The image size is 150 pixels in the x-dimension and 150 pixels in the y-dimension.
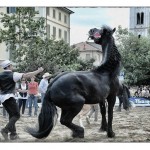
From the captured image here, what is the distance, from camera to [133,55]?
2320 centimetres

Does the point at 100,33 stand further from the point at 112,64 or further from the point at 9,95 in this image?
the point at 9,95

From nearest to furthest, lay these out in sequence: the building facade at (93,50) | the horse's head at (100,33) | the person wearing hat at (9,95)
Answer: the person wearing hat at (9,95), the horse's head at (100,33), the building facade at (93,50)

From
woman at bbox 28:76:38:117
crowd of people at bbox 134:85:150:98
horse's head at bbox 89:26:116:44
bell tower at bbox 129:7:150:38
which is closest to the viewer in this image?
horse's head at bbox 89:26:116:44

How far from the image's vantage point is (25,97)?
15.2 metres

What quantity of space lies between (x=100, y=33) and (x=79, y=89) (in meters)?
1.39

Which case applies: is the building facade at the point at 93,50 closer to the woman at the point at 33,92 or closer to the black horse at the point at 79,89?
the black horse at the point at 79,89

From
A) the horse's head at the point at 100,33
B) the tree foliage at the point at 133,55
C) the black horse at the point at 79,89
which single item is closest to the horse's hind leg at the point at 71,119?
the black horse at the point at 79,89

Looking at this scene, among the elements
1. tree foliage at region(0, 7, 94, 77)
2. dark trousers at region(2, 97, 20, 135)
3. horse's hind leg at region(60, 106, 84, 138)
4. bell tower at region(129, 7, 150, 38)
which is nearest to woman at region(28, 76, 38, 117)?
bell tower at region(129, 7, 150, 38)

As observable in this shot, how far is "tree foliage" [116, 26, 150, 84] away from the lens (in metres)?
20.4

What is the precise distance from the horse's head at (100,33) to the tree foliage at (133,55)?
9.86 m

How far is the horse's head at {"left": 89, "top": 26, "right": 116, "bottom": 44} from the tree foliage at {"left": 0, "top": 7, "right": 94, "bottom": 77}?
13.2 metres

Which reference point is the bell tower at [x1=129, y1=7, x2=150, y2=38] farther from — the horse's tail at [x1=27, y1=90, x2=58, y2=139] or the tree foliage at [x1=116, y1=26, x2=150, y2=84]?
the horse's tail at [x1=27, y1=90, x2=58, y2=139]

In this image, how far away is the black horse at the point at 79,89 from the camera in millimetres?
7605
